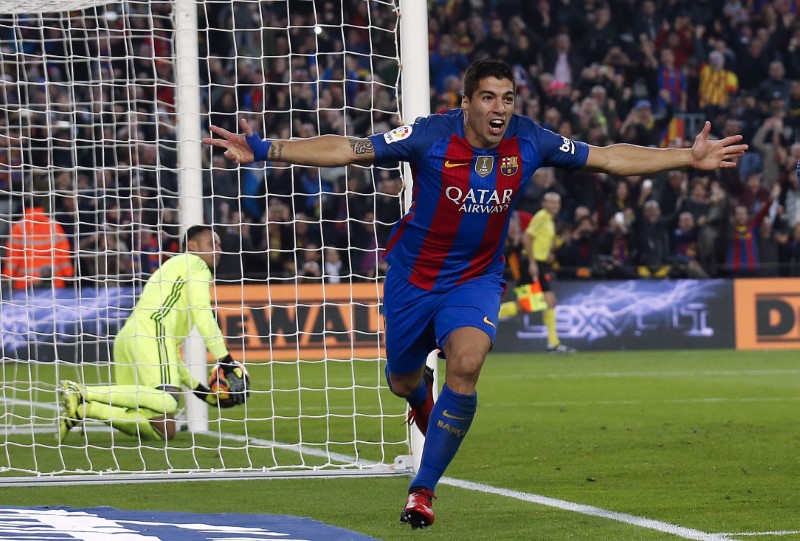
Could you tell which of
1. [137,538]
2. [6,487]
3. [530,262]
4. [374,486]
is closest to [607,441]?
[374,486]

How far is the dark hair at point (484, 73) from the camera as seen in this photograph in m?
6.02

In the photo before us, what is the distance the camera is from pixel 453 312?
6.20 m

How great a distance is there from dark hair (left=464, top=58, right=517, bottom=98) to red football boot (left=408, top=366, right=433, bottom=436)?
74.9 inches

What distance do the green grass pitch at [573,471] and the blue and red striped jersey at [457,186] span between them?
1141 millimetres

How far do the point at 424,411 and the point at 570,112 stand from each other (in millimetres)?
14700

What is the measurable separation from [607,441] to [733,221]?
11837 millimetres

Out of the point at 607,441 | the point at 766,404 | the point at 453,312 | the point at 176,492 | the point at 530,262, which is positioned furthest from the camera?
the point at 530,262

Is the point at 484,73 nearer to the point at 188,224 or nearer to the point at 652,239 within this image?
the point at 188,224

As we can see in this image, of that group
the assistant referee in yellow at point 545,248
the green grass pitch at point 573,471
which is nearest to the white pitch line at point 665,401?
the green grass pitch at point 573,471

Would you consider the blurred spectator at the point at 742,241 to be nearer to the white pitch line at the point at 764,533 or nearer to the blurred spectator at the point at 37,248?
the blurred spectator at the point at 37,248

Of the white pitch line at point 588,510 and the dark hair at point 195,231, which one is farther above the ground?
the dark hair at point 195,231

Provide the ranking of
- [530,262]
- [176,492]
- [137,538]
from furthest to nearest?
1. [530,262]
2. [176,492]
3. [137,538]

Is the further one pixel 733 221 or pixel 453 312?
pixel 733 221

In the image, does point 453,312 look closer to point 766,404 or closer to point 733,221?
point 766,404
